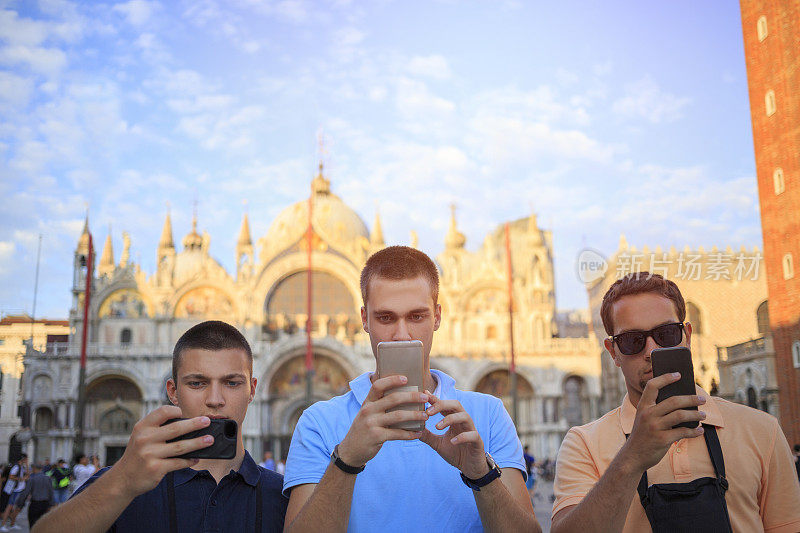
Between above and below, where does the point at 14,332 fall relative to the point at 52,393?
above

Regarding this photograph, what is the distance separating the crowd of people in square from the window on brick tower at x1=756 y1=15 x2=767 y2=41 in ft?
83.1

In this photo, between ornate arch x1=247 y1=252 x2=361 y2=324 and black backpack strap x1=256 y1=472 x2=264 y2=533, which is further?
ornate arch x1=247 y1=252 x2=361 y2=324

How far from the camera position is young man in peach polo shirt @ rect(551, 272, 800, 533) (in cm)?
251

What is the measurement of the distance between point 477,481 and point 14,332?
2105 inches

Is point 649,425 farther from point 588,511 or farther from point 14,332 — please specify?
point 14,332

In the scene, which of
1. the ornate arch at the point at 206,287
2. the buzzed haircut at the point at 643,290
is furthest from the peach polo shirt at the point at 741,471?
the ornate arch at the point at 206,287

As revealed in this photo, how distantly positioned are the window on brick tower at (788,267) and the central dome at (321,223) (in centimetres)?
2390

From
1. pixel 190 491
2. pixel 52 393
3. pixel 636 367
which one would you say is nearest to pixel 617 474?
pixel 636 367

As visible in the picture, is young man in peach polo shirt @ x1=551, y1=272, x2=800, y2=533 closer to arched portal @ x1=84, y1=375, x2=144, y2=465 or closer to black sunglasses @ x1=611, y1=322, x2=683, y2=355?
black sunglasses @ x1=611, y1=322, x2=683, y2=355

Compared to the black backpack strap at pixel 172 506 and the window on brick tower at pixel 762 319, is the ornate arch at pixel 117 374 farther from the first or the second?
the black backpack strap at pixel 172 506

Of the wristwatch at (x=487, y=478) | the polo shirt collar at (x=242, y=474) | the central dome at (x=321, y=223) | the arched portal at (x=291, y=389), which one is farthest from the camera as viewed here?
the central dome at (x=321, y=223)

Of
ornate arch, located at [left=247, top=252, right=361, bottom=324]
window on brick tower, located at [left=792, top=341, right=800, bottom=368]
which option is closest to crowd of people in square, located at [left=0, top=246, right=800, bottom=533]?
window on brick tower, located at [left=792, top=341, right=800, bottom=368]

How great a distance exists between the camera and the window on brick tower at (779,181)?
23275 mm

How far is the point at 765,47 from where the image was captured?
949 inches
